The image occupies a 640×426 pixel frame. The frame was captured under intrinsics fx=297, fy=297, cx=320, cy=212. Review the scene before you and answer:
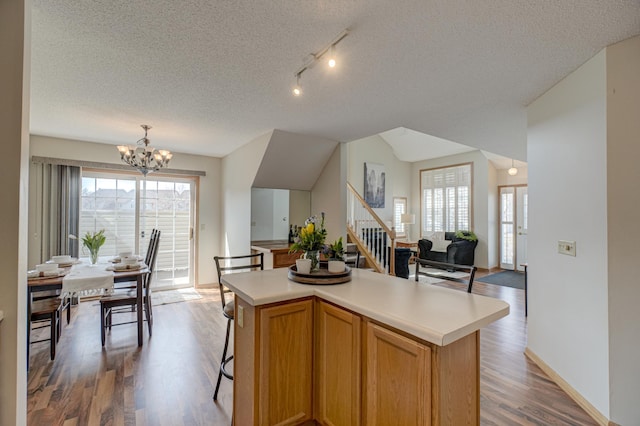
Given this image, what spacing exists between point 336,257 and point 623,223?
1874 millimetres

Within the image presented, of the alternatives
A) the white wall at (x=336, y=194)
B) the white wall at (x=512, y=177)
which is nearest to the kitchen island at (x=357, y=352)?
the white wall at (x=336, y=194)

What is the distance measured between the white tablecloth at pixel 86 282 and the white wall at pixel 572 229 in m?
4.05

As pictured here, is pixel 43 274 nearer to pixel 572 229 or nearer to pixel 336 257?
pixel 336 257

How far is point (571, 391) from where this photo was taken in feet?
7.43

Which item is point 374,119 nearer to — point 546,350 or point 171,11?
point 171,11

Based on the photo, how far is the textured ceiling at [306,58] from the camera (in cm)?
163

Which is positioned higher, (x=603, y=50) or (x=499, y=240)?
(x=603, y=50)

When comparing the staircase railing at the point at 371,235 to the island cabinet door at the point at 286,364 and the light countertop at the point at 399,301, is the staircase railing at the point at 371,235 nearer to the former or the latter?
the light countertop at the point at 399,301

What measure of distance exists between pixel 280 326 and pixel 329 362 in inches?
14.0

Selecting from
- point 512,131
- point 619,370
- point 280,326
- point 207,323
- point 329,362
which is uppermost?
point 512,131

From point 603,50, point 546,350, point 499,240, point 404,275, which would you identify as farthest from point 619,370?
point 499,240

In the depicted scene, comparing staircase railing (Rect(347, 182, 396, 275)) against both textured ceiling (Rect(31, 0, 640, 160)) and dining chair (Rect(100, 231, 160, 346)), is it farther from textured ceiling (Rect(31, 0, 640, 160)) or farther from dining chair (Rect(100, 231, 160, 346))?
dining chair (Rect(100, 231, 160, 346))

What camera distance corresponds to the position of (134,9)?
5.31ft

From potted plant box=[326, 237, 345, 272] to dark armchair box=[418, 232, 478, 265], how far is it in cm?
586
